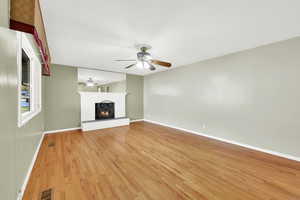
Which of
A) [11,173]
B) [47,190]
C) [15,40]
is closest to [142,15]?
[15,40]

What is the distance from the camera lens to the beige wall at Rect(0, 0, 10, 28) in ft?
3.02

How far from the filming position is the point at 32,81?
7.73 ft

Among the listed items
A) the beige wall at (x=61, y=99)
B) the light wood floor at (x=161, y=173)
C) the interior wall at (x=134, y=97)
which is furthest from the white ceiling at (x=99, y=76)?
the light wood floor at (x=161, y=173)

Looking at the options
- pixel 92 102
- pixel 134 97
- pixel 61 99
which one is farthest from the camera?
pixel 134 97

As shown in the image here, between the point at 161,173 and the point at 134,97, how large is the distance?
14.6ft

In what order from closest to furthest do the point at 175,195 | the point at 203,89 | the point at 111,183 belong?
1. the point at 175,195
2. the point at 111,183
3. the point at 203,89

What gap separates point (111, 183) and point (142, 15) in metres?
2.50

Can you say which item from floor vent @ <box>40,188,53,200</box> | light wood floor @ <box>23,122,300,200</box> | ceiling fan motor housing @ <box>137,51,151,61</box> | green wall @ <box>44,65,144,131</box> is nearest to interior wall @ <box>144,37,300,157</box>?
light wood floor @ <box>23,122,300,200</box>

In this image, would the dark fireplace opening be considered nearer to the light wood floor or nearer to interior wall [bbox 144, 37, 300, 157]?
the light wood floor

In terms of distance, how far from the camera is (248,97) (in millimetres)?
2791

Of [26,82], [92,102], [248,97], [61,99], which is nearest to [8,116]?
[26,82]

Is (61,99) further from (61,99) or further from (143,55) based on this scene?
(143,55)

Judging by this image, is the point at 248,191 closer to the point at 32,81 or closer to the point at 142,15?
the point at 142,15

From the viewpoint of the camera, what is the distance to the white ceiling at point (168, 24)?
149cm
